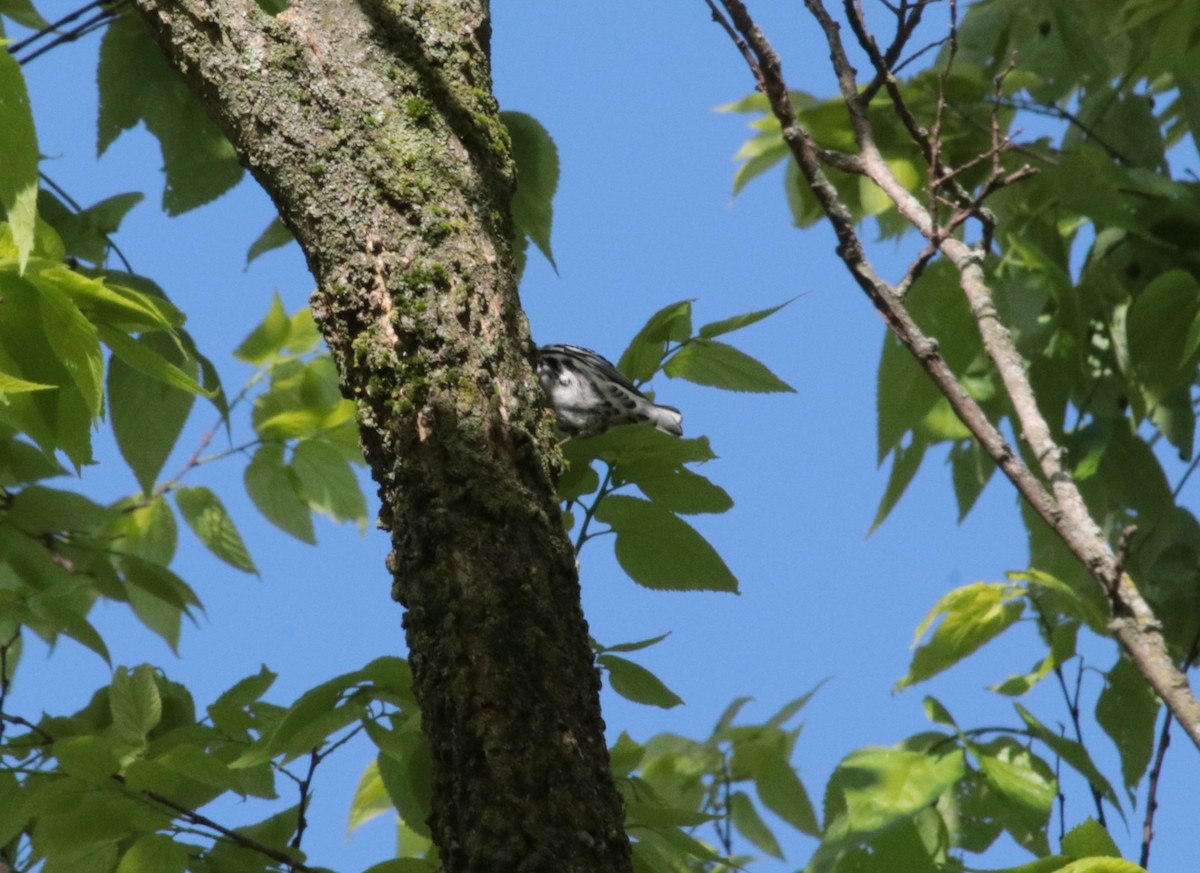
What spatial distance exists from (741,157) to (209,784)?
6.92 ft

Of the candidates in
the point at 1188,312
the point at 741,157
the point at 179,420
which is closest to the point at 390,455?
the point at 179,420

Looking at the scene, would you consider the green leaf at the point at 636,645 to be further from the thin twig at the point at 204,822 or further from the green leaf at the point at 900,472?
the green leaf at the point at 900,472

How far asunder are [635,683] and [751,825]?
1276 millimetres

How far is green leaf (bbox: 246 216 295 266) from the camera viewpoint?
6.68 feet

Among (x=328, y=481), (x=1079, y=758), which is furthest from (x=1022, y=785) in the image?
(x=328, y=481)

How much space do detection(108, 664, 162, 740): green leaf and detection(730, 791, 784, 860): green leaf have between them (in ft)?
4.05

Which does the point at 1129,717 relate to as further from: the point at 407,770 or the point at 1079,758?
the point at 407,770

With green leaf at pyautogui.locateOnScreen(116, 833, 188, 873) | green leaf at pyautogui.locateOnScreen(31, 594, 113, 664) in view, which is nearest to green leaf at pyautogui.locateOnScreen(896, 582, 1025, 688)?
green leaf at pyautogui.locateOnScreen(116, 833, 188, 873)

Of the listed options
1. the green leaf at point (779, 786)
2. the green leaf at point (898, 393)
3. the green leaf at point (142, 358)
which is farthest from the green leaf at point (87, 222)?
the green leaf at point (779, 786)

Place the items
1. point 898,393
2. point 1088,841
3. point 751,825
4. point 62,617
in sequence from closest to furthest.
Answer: point 1088,841, point 62,617, point 898,393, point 751,825

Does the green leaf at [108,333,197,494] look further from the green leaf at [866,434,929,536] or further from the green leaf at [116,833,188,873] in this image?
the green leaf at [866,434,929,536]

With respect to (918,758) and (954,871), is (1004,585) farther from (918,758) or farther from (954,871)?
(954,871)

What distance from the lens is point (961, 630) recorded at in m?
1.75

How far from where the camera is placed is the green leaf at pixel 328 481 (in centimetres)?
252
